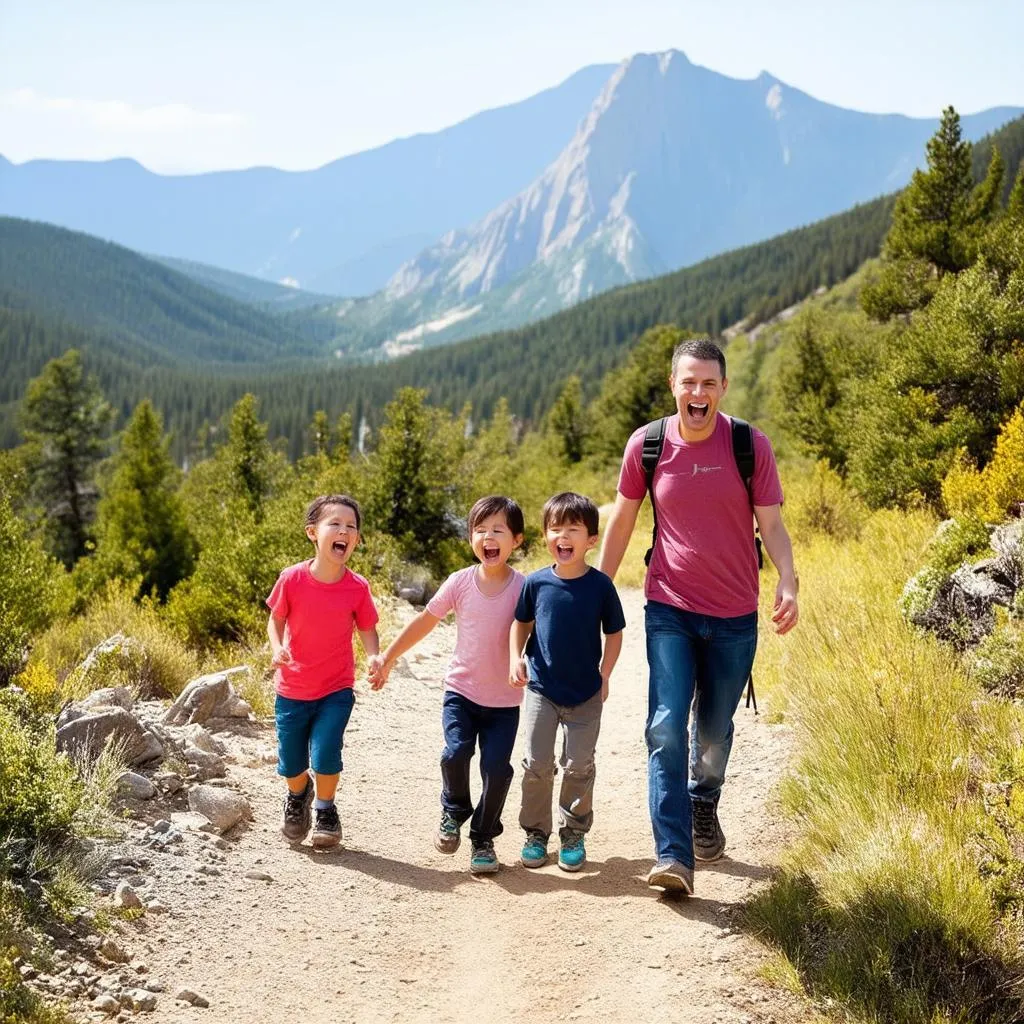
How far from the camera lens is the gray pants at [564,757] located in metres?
4.51

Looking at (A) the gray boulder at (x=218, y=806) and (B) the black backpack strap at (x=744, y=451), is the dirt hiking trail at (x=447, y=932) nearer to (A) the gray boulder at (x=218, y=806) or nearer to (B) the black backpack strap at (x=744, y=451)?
(A) the gray boulder at (x=218, y=806)

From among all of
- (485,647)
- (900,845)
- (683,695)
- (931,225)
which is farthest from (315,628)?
(931,225)

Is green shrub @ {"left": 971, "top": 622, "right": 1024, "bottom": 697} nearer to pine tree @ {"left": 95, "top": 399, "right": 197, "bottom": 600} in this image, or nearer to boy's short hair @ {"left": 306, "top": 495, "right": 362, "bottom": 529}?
boy's short hair @ {"left": 306, "top": 495, "right": 362, "bottom": 529}

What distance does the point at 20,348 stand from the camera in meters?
175

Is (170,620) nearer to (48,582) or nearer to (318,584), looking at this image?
(48,582)

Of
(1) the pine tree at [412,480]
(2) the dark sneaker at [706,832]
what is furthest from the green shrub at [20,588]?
(2) the dark sneaker at [706,832]

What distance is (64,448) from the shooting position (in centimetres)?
3662

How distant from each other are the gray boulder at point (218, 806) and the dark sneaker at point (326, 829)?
46cm

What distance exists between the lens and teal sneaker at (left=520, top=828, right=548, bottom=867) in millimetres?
4680

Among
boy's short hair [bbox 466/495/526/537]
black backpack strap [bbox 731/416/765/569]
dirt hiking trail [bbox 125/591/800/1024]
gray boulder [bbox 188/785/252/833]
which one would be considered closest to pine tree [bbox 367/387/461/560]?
dirt hiking trail [bbox 125/591/800/1024]

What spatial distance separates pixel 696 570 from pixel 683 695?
0.61 meters

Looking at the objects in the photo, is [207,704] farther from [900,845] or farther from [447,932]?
[900,845]

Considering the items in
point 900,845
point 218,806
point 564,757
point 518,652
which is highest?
point 518,652

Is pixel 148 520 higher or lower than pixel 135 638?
lower
